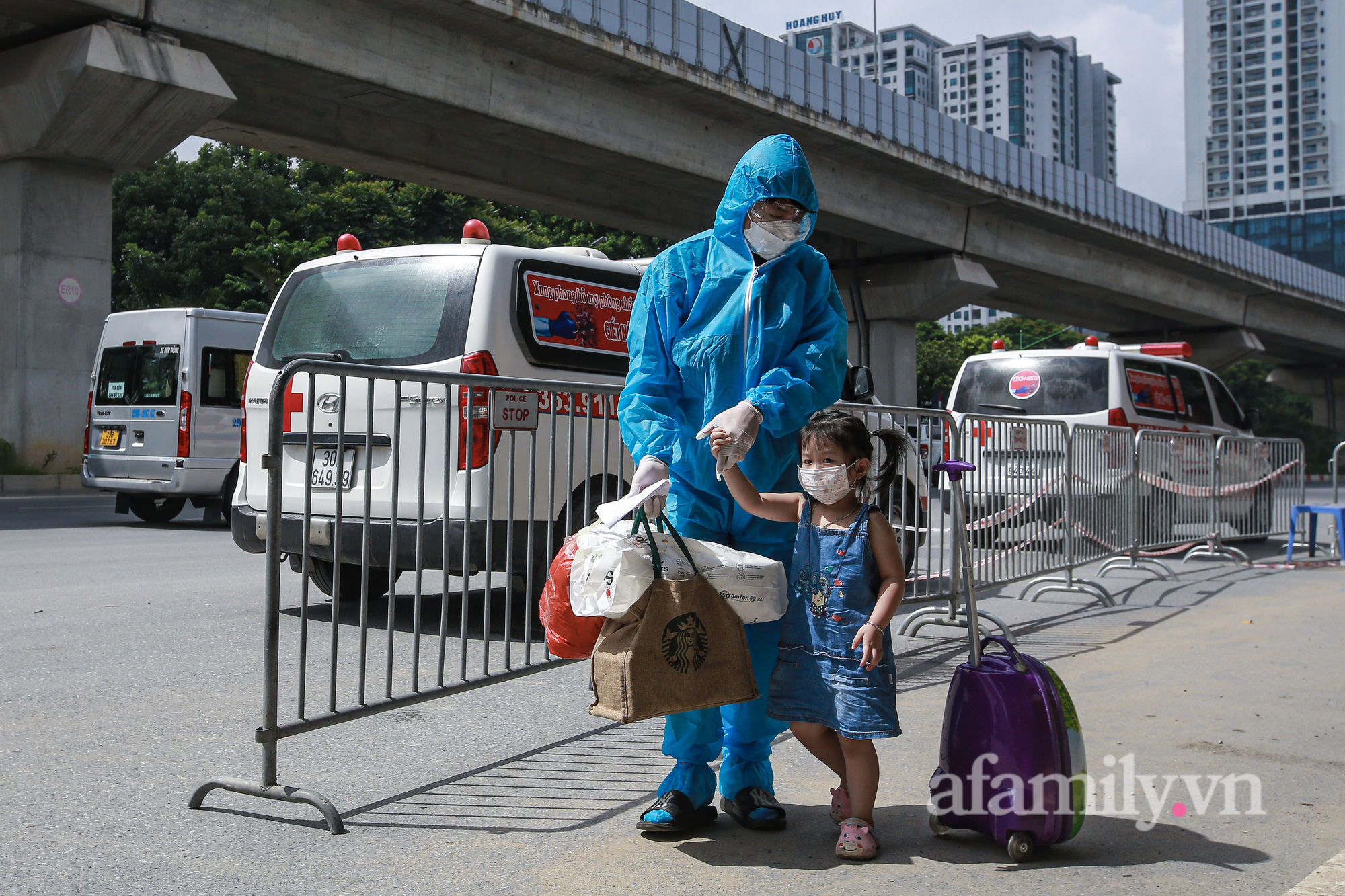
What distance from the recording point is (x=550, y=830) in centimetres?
325

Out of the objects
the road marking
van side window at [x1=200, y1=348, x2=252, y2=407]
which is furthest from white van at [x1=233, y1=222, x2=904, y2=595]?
van side window at [x1=200, y1=348, x2=252, y2=407]

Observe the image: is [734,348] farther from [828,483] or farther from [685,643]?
[685,643]

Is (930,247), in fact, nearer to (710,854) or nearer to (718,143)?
(718,143)

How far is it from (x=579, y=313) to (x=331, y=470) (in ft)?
5.35

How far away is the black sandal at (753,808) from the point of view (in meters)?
3.24

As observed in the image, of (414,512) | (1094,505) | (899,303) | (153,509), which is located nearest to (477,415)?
(414,512)

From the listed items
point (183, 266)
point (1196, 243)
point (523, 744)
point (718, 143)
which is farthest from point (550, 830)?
point (1196, 243)

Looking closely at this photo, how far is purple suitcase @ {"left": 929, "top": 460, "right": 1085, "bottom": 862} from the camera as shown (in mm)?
3018

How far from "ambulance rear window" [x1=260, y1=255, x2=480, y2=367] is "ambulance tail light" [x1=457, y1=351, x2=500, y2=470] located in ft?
0.40

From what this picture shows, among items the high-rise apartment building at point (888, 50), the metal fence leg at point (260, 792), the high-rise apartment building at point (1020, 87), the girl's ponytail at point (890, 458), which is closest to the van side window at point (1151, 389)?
the girl's ponytail at point (890, 458)

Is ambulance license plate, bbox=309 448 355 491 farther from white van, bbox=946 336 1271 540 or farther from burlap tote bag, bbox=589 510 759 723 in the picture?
white van, bbox=946 336 1271 540

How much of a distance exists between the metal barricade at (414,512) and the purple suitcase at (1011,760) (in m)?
1.48

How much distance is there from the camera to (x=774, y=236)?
330 cm

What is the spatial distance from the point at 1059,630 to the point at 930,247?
23.0 m
